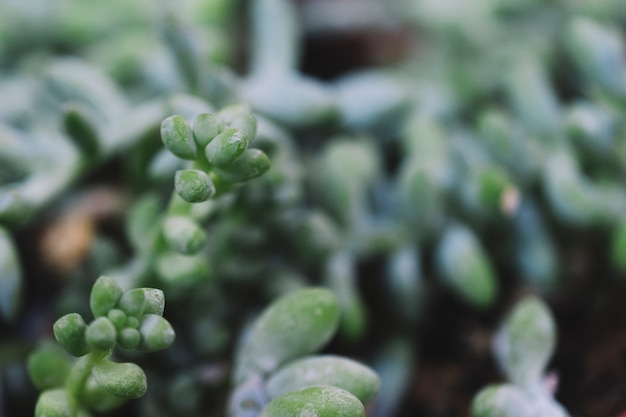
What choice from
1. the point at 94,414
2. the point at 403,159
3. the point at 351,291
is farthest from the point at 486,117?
A: the point at 94,414

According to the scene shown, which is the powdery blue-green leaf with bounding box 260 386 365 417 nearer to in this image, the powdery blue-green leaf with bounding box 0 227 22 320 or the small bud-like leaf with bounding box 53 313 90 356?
the small bud-like leaf with bounding box 53 313 90 356

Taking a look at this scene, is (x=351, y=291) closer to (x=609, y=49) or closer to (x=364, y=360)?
(x=364, y=360)

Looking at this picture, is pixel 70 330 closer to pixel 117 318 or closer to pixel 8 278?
pixel 117 318

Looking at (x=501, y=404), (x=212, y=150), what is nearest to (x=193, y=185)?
(x=212, y=150)

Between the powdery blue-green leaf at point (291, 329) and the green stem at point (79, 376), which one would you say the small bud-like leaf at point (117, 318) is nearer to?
the green stem at point (79, 376)

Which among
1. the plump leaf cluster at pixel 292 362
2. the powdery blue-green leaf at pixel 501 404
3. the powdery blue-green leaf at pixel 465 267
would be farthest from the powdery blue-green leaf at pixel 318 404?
the powdery blue-green leaf at pixel 465 267

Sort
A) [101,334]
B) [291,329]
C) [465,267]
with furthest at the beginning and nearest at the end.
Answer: [465,267], [291,329], [101,334]

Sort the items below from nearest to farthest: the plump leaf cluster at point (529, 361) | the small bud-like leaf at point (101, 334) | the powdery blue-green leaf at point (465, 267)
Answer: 1. the small bud-like leaf at point (101, 334)
2. the plump leaf cluster at point (529, 361)
3. the powdery blue-green leaf at point (465, 267)
